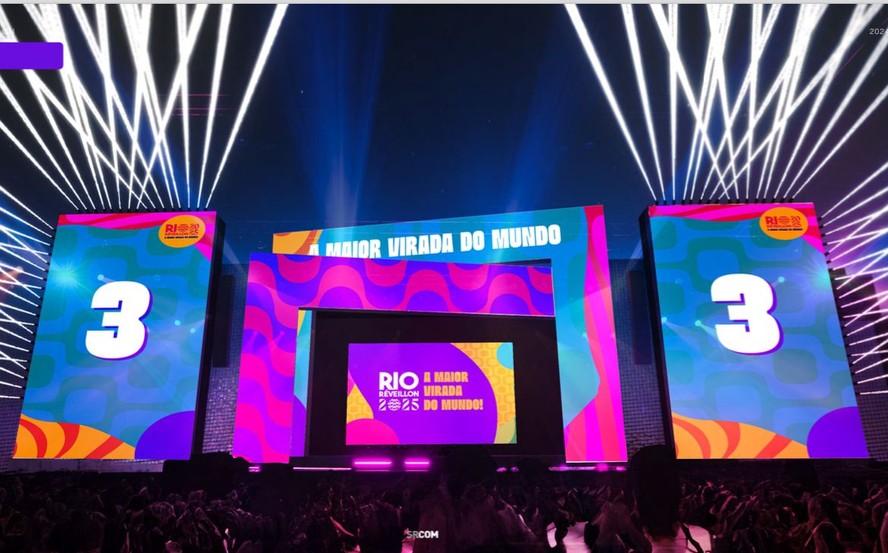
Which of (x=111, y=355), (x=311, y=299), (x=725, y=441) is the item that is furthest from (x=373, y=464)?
(x=725, y=441)

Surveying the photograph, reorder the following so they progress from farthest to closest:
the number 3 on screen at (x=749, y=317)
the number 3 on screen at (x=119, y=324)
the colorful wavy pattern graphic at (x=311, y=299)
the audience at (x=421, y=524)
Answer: the colorful wavy pattern graphic at (x=311, y=299), the number 3 on screen at (x=119, y=324), the number 3 on screen at (x=749, y=317), the audience at (x=421, y=524)

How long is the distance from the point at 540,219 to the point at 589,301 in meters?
1.51

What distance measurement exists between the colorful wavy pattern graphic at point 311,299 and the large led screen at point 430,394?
78 centimetres

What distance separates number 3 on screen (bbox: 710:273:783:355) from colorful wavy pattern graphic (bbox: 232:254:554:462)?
8.13 ft

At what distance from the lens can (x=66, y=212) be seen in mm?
8383

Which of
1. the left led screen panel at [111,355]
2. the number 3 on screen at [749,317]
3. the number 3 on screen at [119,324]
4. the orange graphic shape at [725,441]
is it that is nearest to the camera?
the orange graphic shape at [725,441]

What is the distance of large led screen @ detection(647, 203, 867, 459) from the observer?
746 centimetres

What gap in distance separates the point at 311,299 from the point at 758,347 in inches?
251

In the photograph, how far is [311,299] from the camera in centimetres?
877

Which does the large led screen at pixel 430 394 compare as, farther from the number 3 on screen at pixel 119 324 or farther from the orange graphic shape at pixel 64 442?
the orange graphic shape at pixel 64 442

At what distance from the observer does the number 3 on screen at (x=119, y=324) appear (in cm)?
789

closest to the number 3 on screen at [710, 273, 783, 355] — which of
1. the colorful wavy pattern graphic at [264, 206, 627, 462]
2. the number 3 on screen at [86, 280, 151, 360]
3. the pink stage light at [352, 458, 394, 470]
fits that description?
the colorful wavy pattern graphic at [264, 206, 627, 462]

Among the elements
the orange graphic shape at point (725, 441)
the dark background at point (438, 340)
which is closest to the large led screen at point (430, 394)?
the dark background at point (438, 340)

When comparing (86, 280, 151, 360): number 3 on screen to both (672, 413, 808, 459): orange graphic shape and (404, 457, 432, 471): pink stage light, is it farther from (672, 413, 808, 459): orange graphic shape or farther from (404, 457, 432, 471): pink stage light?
(672, 413, 808, 459): orange graphic shape
